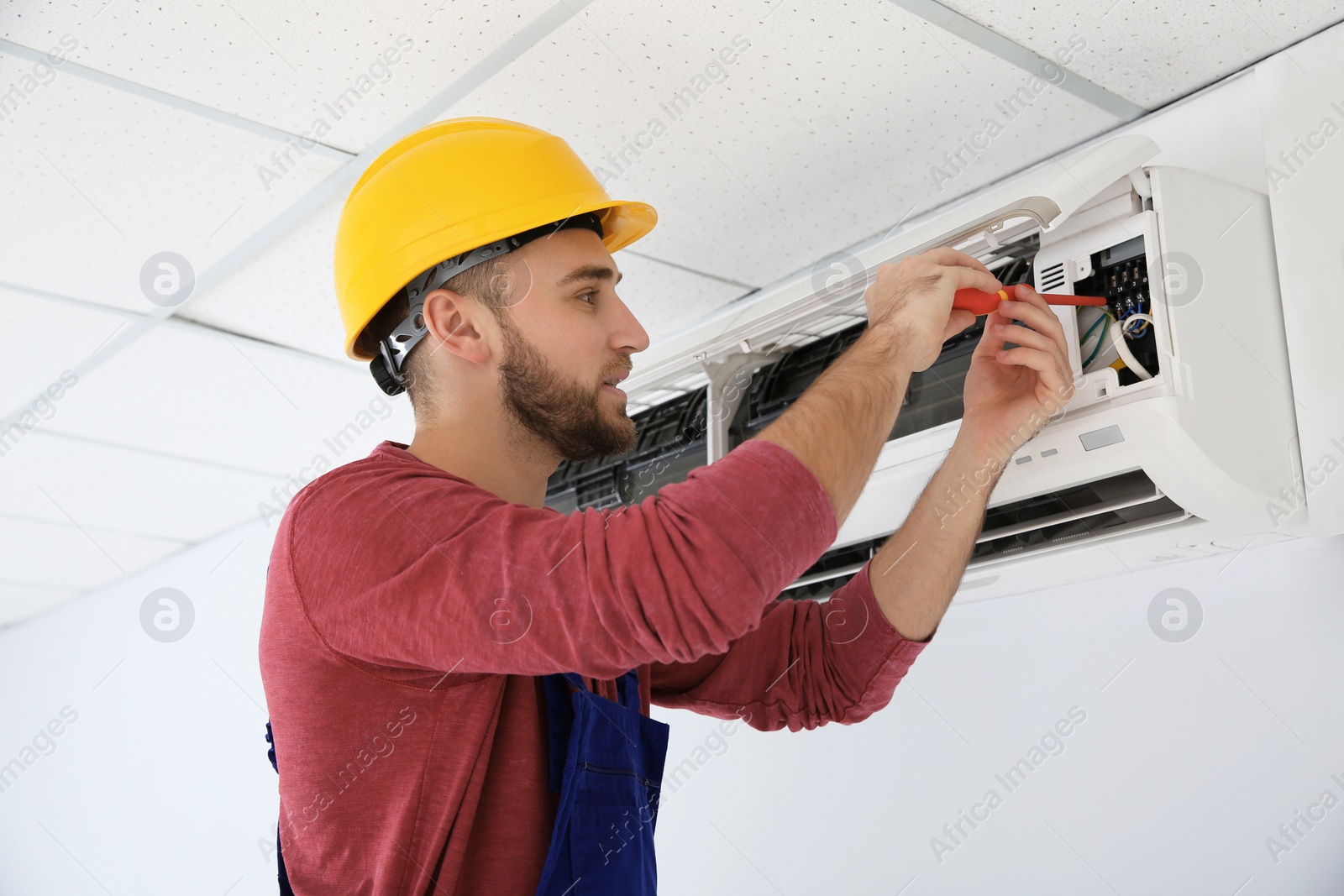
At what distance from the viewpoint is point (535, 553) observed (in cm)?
82

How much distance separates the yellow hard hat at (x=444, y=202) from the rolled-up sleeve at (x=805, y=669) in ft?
1.78

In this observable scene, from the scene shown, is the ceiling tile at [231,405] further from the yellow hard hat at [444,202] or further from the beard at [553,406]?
the beard at [553,406]

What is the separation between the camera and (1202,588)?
4.51 feet

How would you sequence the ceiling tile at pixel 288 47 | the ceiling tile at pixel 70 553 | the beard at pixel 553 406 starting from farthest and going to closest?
the ceiling tile at pixel 70 553 → the ceiling tile at pixel 288 47 → the beard at pixel 553 406

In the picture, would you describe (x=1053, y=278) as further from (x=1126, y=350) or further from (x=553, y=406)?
(x=553, y=406)

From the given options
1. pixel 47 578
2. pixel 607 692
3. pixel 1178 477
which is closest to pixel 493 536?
pixel 607 692

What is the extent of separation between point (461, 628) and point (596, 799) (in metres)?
0.26

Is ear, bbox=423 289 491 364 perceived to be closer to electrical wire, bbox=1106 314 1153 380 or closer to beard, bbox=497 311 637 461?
beard, bbox=497 311 637 461

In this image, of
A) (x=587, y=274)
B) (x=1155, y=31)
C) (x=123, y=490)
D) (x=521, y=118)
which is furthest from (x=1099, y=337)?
(x=123, y=490)

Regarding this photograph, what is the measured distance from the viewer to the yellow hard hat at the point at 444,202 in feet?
3.69

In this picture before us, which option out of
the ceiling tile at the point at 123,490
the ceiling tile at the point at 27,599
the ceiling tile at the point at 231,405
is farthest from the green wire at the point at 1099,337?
the ceiling tile at the point at 27,599

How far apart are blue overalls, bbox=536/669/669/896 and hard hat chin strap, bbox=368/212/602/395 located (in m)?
0.41

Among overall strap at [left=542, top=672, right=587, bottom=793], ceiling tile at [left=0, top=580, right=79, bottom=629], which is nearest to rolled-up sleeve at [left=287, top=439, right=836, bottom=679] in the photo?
overall strap at [left=542, top=672, right=587, bottom=793]

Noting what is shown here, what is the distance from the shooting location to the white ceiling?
4.36ft
